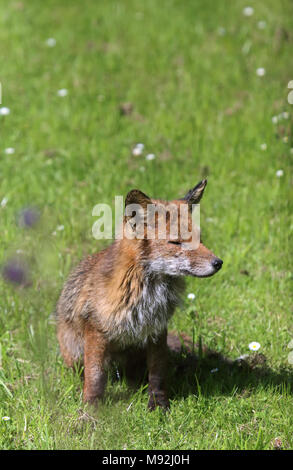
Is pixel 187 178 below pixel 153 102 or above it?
below

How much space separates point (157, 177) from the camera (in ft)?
24.7

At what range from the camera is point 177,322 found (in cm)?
593

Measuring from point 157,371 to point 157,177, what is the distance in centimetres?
297

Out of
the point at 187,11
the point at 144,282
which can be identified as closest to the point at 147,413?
the point at 144,282

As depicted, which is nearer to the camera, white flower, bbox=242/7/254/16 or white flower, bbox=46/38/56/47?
white flower, bbox=46/38/56/47

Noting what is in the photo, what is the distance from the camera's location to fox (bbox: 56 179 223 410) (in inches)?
182

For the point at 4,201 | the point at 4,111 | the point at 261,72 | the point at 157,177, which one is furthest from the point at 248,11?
the point at 4,201

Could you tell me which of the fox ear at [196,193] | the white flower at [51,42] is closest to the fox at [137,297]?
the fox ear at [196,193]

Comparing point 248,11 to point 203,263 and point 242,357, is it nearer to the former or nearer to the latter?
point 242,357

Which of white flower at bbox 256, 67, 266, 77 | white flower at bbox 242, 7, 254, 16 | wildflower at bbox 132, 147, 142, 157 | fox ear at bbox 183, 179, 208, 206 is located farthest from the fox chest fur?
white flower at bbox 242, 7, 254, 16

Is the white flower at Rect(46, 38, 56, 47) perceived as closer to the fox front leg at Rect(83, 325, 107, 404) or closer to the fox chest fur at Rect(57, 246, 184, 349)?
the fox chest fur at Rect(57, 246, 184, 349)

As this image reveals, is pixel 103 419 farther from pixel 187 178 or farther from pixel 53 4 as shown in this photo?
pixel 53 4
